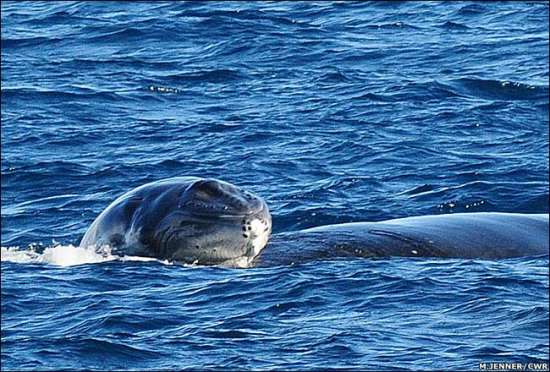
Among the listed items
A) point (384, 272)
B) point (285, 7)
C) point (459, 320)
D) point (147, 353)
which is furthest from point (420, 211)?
point (285, 7)

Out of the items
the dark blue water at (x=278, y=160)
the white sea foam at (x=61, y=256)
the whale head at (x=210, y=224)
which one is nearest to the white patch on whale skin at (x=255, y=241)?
the whale head at (x=210, y=224)

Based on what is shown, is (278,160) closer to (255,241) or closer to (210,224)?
(255,241)

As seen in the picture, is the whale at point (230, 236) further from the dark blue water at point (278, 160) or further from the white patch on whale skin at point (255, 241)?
the dark blue water at point (278, 160)

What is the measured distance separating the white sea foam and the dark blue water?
0.04m

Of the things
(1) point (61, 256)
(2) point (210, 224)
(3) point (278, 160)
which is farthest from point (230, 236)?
(3) point (278, 160)

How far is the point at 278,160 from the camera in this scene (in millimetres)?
23781

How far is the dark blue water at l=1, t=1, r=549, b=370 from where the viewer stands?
13359 millimetres

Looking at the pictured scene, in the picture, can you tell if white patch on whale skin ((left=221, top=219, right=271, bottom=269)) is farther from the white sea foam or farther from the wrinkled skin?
the white sea foam

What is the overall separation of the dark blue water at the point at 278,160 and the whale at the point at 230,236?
0.18 metres

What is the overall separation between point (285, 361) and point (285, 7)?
26687 millimetres

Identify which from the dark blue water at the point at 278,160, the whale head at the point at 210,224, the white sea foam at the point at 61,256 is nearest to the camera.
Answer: the dark blue water at the point at 278,160

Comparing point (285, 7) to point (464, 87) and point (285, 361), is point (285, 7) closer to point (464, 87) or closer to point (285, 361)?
point (464, 87)

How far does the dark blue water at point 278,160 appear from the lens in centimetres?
1336

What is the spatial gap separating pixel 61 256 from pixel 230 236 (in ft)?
7.47
